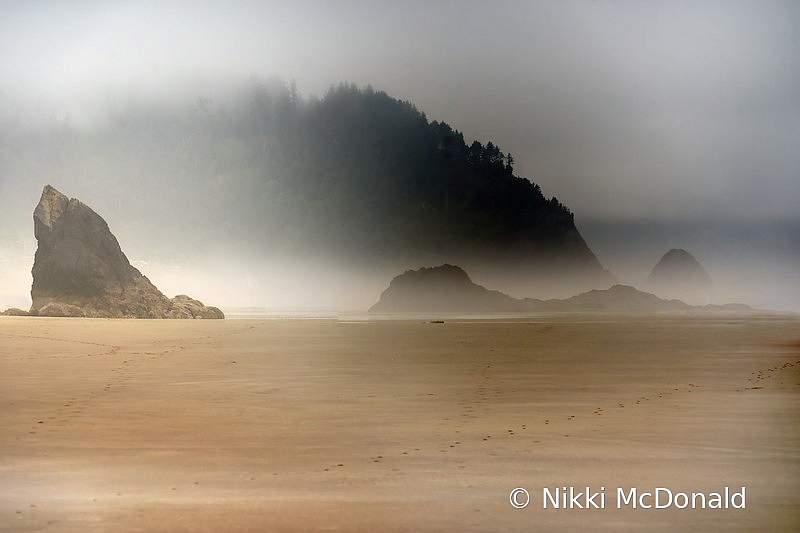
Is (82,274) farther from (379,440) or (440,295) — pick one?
(379,440)

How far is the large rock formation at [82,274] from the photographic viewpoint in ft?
83.8

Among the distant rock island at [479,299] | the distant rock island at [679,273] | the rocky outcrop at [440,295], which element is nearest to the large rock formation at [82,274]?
the rocky outcrop at [440,295]

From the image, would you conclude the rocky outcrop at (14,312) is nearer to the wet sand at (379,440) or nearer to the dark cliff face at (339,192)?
the dark cliff face at (339,192)

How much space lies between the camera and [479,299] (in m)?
31.1

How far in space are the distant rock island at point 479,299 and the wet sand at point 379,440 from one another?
15.3 meters

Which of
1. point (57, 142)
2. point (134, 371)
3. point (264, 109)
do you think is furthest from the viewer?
point (57, 142)

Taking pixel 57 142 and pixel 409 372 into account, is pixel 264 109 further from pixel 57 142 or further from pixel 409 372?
pixel 409 372

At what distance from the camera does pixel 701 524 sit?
148 inches

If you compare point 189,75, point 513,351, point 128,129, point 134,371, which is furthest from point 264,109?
point 134,371

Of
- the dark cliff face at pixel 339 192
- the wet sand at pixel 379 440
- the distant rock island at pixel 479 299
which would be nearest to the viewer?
the wet sand at pixel 379 440

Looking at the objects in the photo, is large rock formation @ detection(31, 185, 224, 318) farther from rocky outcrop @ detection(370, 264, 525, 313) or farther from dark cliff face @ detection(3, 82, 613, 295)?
rocky outcrop @ detection(370, 264, 525, 313)

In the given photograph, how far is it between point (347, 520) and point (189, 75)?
807 inches

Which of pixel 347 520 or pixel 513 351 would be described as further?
pixel 513 351

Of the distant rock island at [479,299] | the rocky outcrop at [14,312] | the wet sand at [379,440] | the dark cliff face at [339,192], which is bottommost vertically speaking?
the wet sand at [379,440]
